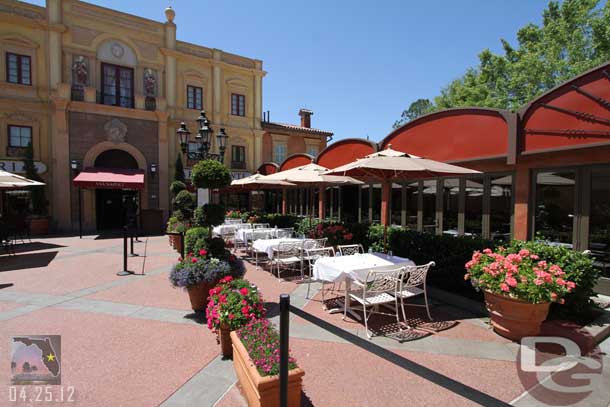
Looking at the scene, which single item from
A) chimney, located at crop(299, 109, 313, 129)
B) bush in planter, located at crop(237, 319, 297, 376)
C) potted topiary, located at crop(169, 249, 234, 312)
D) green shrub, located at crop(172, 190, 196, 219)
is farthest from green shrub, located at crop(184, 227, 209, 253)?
chimney, located at crop(299, 109, 313, 129)

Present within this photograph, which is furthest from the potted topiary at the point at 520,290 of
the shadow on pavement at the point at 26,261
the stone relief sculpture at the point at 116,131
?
the stone relief sculpture at the point at 116,131

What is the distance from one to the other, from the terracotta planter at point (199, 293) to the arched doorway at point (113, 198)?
14506 millimetres

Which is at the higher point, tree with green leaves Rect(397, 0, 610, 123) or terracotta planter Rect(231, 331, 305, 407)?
tree with green leaves Rect(397, 0, 610, 123)

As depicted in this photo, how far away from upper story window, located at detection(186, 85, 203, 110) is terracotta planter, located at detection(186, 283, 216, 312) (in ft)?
57.2

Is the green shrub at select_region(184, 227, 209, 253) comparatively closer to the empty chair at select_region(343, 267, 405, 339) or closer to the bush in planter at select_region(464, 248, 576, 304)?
the empty chair at select_region(343, 267, 405, 339)

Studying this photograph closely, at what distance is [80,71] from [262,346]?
63.4 feet

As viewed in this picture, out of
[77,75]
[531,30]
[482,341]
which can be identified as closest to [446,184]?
[482,341]

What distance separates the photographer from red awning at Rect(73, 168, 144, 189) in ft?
48.7

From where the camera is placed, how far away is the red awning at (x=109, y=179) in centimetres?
1484

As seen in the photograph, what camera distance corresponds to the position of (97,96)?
1645cm

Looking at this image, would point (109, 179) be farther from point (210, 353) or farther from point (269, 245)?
point (210, 353)

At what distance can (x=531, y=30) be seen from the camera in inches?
831

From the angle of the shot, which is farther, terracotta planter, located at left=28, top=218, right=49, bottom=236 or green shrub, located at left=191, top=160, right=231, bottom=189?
terracotta planter, located at left=28, top=218, right=49, bottom=236

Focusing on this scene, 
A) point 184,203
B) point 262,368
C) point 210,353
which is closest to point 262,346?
point 262,368
